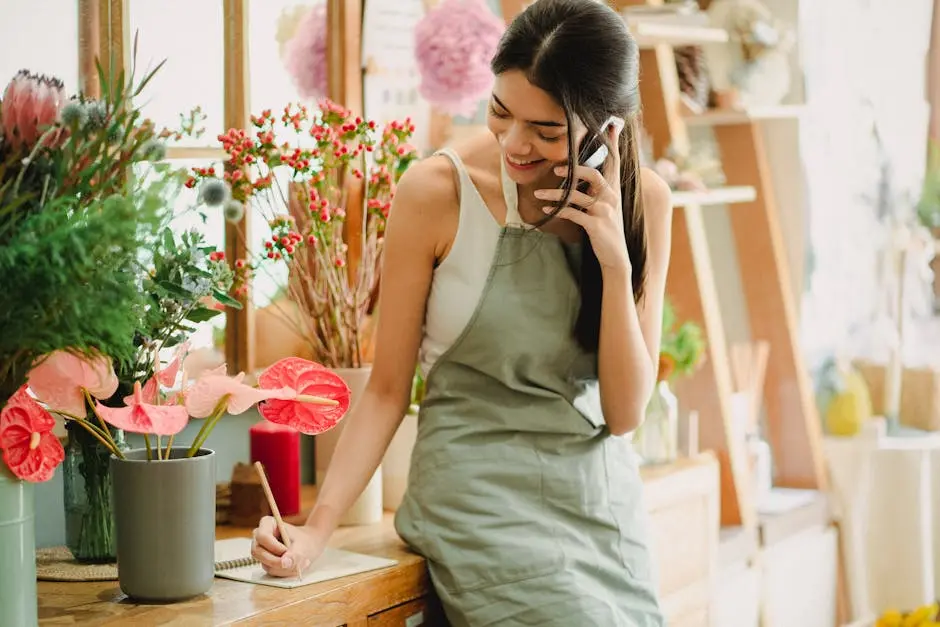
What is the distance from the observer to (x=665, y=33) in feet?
8.57

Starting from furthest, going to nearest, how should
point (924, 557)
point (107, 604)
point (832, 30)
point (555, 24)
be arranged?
1. point (832, 30)
2. point (924, 557)
3. point (555, 24)
4. point (107, 604)

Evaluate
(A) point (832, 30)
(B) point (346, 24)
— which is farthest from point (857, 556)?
(B) point (346, 24)

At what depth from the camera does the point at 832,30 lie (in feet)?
12.6

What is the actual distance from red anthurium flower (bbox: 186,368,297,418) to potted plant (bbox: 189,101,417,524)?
407mm

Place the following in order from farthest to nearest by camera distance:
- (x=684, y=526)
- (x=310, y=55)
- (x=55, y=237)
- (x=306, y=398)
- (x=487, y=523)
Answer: (x=684, y=526) → (x=310, y=55) → (x=487, y=523) → (x=306, y=398) → (x=55, y=237)

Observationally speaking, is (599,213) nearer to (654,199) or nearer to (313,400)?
(654,199)

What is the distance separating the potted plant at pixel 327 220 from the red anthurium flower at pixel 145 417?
50 cm

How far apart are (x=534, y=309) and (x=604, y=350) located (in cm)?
12

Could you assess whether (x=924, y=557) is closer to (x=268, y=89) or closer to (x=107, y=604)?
(x=268, y=89)

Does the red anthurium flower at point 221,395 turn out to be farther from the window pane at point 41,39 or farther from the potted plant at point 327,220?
the window pane at point 41,39

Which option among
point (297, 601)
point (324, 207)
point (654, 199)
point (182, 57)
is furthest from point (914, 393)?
point (297, 601)

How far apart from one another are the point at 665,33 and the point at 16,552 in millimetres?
1886

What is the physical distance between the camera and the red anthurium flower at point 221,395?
4.72 ft

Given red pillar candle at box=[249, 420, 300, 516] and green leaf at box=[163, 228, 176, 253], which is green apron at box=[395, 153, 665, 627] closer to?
red pillar candle at box=[249, 420, 300, 516]
